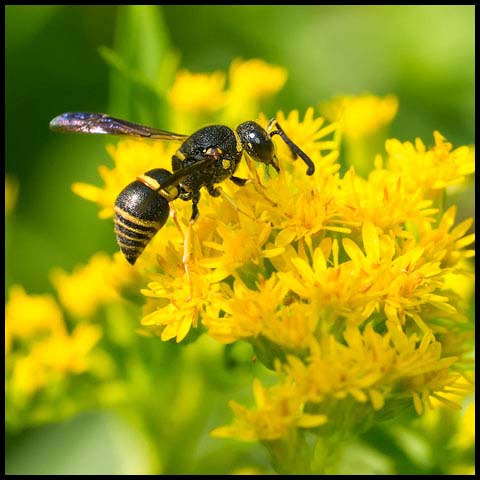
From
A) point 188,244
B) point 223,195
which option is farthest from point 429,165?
point 188,244

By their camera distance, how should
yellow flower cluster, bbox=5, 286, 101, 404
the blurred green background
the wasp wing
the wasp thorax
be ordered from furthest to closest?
the blurred green background, yellow flower cluster, bbox=5, 286, 101, 404, the wasp wing, the wasp thorax

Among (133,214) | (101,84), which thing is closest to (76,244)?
(101,84)

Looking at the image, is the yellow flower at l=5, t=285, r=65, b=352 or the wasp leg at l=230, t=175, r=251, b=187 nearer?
the wasp leg at l=230, t=175, r=251, b=187

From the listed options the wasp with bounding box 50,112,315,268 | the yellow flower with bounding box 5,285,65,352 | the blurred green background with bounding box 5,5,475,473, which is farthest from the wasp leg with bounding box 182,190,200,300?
the blurred green background with bounding box 5,5,475,473

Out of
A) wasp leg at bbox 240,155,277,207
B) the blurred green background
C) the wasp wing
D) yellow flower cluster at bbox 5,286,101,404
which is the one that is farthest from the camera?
the blurred green background

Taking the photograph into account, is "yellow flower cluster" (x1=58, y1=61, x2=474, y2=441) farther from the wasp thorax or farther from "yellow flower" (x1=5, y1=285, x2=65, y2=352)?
"yellow flower" (x1=5, y1=285, x2=65, y2=352)

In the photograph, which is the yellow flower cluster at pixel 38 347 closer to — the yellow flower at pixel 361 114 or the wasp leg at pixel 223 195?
the wasp leg at pixel 223 195

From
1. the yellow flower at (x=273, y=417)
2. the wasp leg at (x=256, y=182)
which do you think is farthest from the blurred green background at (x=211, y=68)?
the yellow flower at (x=273, y=417)
